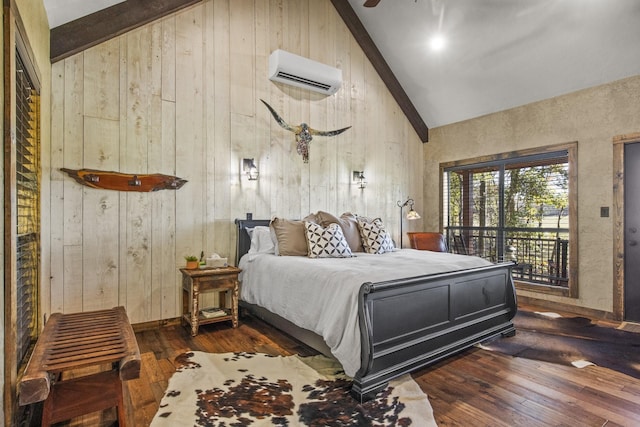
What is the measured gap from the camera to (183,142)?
3670mm

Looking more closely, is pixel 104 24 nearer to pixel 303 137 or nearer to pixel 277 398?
pixel 303 137

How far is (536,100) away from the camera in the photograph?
4.50 metres

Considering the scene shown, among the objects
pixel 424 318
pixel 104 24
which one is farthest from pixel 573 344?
pixel 104 24

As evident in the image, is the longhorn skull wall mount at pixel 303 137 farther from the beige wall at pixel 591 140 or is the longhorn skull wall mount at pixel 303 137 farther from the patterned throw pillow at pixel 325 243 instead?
the beige wall at pixel 591 140

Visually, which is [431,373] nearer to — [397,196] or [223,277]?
[223,277]

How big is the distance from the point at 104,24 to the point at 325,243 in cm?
282

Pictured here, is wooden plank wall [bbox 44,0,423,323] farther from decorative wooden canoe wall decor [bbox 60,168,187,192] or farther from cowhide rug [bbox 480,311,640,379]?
cowhide rug [bbox 480,311,640,379]

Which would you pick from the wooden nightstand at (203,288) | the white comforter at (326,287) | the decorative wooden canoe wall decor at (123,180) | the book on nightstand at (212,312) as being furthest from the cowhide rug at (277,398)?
the decorative wooden canoe wall decor at (123,180)

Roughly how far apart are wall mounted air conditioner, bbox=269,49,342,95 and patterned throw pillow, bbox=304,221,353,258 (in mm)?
1927

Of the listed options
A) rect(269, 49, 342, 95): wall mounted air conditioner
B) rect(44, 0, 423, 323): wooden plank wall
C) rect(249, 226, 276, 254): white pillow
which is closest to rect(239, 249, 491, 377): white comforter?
rect(249, 226, 276, 254): white pillow

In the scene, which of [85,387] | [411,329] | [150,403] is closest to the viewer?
[85,387]

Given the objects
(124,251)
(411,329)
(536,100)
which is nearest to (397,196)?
(536,100)

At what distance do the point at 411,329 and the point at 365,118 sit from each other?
3.50m

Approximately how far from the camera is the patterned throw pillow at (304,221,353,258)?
11.2 ft
